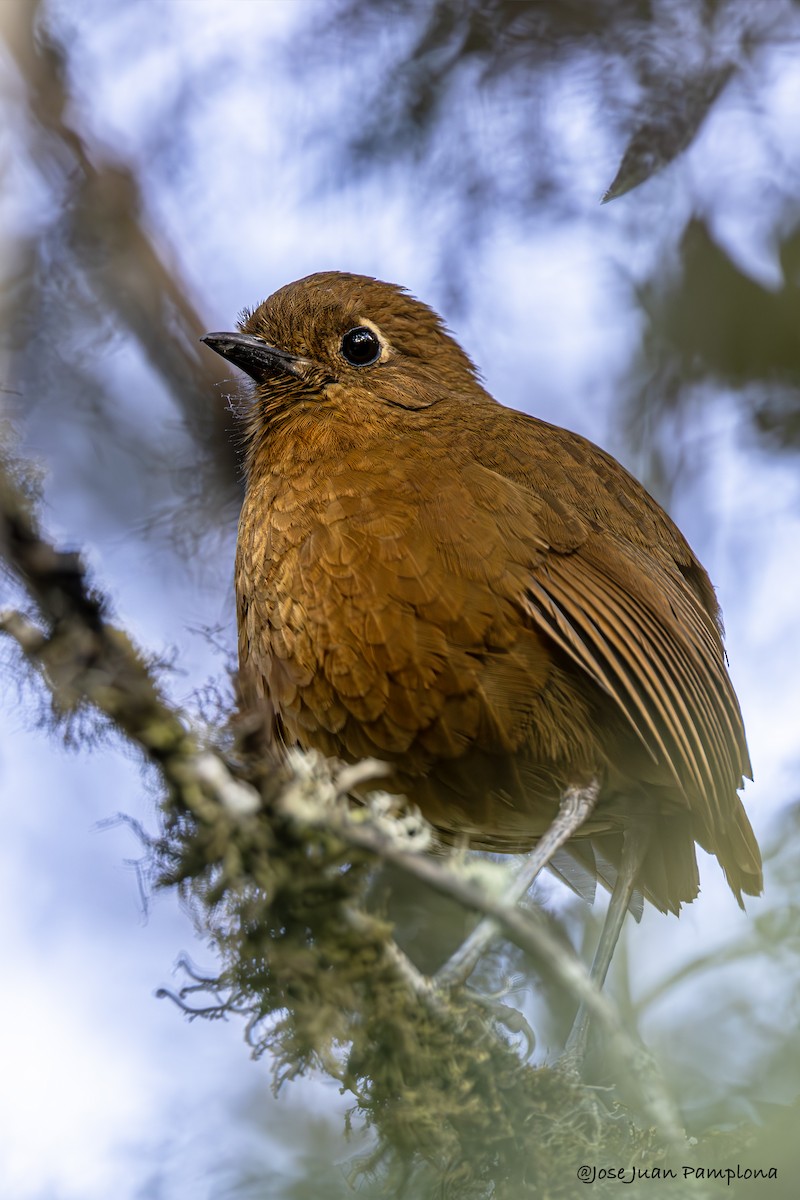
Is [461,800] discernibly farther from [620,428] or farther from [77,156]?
[77,156]

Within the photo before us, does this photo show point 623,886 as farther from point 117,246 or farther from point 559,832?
point 117,246

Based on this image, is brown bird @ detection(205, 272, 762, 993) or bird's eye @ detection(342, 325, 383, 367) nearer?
brown bird @ detection(205, 272, 762, 993)

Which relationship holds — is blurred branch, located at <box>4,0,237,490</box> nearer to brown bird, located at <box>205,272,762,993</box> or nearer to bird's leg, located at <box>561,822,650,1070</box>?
brown bird, located at <box>205,272,762,993</box>

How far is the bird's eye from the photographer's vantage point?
4.06 metres

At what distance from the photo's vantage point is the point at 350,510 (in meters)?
3.37

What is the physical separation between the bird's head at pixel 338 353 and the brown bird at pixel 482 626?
0.05ft

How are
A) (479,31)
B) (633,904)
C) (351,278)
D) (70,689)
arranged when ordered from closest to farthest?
(70,689) < (351,278) < (633,904) < (479,31)

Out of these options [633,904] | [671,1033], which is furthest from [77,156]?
[671,1033]

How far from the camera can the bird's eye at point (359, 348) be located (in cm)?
406

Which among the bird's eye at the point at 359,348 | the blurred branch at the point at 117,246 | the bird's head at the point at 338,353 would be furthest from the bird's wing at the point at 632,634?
the blurred branch at the point at 117,246

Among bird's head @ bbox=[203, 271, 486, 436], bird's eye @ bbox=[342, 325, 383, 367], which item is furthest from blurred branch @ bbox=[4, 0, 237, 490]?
bird's eye @ bbox=[342, 325, 383, 367]

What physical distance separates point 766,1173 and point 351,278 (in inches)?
121

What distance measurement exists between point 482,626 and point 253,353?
1.42 m

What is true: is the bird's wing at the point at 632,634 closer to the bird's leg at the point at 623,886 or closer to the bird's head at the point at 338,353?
the bird's leg at the point at 623,886
